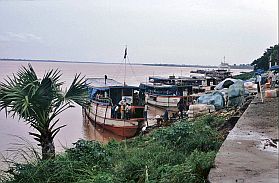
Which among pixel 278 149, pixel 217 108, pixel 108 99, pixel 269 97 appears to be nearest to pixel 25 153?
pixel 278 149

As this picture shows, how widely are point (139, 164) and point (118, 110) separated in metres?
13.7

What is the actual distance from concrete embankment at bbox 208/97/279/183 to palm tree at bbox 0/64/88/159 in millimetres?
3116

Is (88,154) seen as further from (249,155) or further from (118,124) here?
(118,124)

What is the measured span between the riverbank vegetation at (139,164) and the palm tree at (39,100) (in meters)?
0.57

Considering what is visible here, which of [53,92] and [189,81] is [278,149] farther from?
[189,81]

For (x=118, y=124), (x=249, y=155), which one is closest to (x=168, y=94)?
(x=118, y=124)

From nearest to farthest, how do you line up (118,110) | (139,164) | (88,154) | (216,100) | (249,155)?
(249,155), (139,164), (88,154), (216,100), (118,110)

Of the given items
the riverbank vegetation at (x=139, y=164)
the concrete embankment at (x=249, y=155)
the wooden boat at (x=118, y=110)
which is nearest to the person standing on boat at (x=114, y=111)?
the wooden boat at (x=118, y=110)

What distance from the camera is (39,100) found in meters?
6.28

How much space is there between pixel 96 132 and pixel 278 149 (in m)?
16.9

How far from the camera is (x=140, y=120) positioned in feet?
59.6

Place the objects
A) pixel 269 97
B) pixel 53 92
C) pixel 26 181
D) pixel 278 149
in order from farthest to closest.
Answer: pixel 269 97
pixel 53 92
pixel 26 181
pixel 278 149

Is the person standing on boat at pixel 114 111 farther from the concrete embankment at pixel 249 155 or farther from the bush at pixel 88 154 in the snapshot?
the bush at pixel 88 154

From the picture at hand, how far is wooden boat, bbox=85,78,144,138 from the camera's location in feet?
59.8
